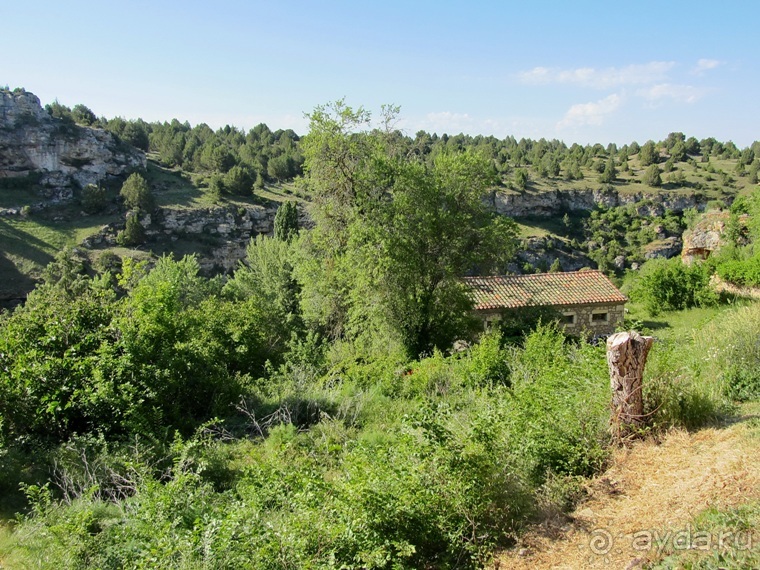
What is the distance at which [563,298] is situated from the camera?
66.3ft

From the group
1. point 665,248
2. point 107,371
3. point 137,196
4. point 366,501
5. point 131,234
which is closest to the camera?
point 366,501

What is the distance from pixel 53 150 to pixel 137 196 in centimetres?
2085

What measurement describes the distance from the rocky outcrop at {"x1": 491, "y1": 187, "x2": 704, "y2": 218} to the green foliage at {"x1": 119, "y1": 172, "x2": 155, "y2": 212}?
5356cm

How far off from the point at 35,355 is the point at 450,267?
1093cm

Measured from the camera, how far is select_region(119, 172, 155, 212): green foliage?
5731cm

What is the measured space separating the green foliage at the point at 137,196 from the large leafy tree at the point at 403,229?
4856 centimetres

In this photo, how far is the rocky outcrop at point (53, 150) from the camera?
208ft

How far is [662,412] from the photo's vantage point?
556cm

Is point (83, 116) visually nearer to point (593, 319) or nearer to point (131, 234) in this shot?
point (131, 234)

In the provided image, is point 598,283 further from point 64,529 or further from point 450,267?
point 64,529

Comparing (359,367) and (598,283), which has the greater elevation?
(598,283)

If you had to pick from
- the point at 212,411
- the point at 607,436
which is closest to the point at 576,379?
the point at 607,436

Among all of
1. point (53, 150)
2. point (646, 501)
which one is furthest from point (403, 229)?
point (53, 150)

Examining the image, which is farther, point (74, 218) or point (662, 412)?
point (74, 218)
